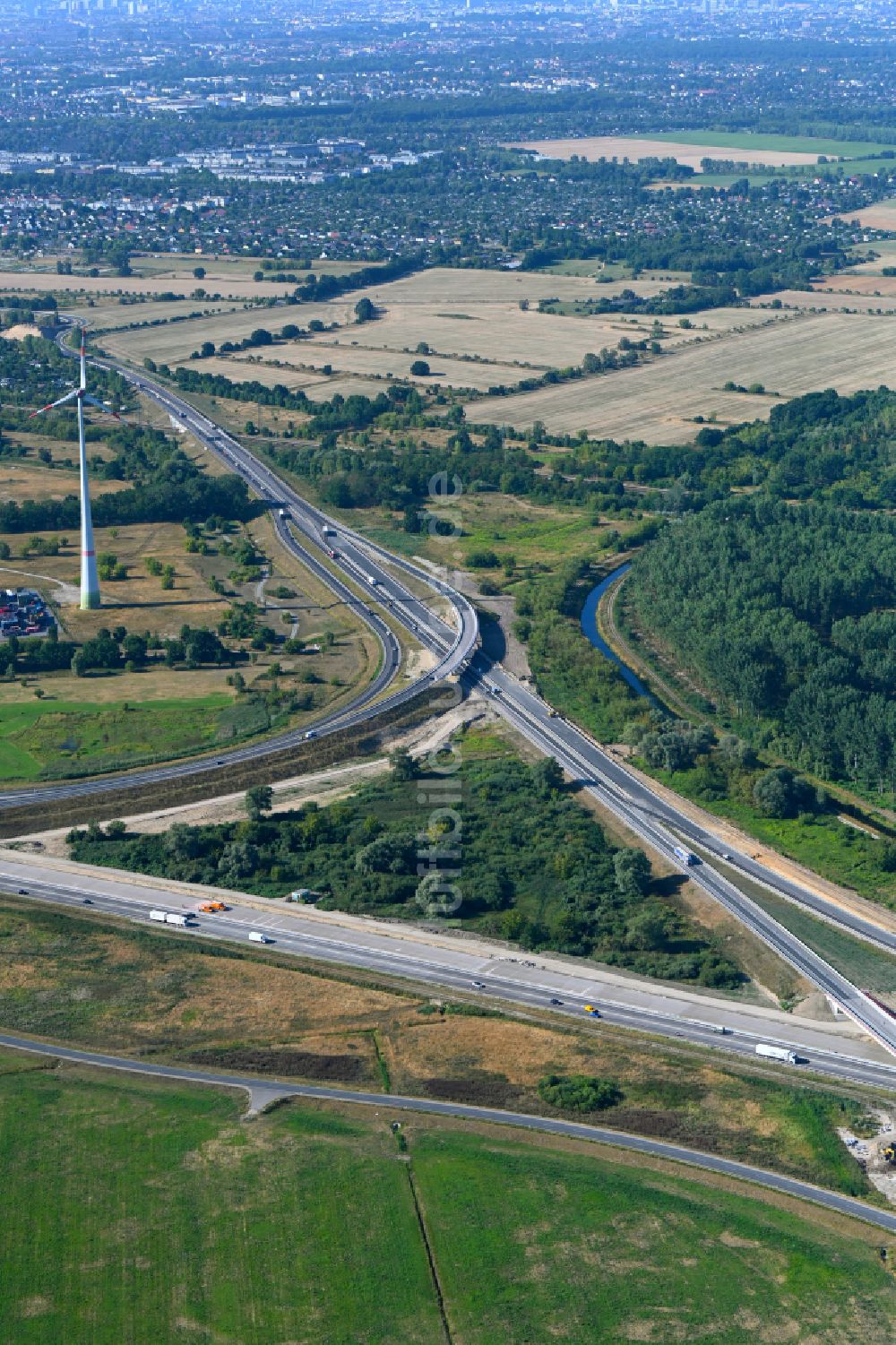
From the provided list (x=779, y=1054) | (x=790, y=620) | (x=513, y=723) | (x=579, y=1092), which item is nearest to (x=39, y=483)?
(x=513, y=723)

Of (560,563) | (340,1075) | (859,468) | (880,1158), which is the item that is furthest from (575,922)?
(859,468)

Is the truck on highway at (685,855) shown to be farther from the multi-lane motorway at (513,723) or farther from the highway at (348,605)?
the highway at (348,605)

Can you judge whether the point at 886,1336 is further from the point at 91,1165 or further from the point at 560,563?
the point at 560,563

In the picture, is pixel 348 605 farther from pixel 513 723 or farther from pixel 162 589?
pixel 513 723

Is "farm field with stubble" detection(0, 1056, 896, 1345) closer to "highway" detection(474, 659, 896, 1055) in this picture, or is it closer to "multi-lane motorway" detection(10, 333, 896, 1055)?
"highway" detection(474, 659, 896, 1055)

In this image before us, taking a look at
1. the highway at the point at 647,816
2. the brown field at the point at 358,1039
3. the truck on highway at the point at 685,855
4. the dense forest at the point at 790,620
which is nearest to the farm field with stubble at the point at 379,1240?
the brown field at the point at 358,1039

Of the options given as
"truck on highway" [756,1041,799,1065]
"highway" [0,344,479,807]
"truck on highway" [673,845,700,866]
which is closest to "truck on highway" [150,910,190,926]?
"highway" [0,344,479,807]
